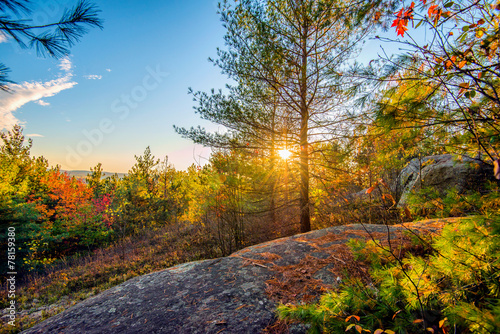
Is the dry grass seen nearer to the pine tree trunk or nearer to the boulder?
the pine tree trunk

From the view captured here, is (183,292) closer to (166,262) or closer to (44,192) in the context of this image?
(166,262)

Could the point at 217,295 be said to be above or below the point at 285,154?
below

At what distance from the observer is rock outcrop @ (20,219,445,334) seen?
1898 mm

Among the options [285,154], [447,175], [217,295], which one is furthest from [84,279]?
[447,175]

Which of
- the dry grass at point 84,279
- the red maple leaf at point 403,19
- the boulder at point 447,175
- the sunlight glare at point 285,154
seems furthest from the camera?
the sunlight glare at point 285,154

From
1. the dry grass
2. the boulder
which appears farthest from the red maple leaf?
the dry grass

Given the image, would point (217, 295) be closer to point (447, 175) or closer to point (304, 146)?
point (304, 146)

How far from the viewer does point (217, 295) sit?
230 centimetres

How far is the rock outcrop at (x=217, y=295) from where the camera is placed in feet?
6.23

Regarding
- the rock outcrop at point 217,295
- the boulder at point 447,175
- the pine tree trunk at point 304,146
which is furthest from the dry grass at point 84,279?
the boulder at point 447,175

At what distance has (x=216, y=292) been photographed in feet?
7.77

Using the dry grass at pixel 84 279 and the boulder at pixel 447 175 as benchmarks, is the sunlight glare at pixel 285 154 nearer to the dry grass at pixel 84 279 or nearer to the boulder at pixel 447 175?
the boulder at pixel 447 175

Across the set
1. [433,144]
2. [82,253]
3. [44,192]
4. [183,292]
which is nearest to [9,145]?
[44,192]

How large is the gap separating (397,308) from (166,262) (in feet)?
23.0
